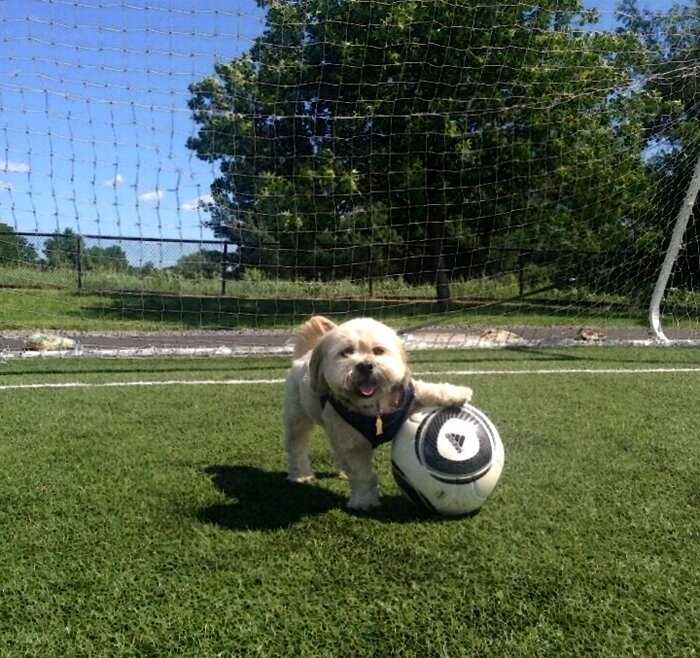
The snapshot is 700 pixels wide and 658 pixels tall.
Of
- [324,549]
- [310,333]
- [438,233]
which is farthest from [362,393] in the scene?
[438,233]

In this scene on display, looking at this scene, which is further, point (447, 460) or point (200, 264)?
point (200, 264)

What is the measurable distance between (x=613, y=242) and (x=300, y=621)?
1014cm

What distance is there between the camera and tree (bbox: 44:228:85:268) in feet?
36.2

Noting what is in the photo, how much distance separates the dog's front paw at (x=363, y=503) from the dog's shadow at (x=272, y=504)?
3 centimetres

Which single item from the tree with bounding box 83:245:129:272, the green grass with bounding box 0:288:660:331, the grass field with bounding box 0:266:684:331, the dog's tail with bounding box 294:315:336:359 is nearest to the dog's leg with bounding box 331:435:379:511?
the dog's tail with bounding box 294:315:336:359

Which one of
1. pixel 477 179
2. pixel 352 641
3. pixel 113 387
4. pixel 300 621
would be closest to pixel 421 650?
pixel 352 641

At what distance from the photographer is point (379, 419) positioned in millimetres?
3297

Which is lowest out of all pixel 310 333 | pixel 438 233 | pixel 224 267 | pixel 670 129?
pixel 310 333

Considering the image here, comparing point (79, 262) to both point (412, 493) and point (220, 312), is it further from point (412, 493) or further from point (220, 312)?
point (412, 493)

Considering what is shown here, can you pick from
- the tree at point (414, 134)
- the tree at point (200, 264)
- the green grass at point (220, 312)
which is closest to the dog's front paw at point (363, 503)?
the tree at point (414, 134)

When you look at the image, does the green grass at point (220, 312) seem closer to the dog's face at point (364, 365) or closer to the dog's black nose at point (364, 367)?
the dog's face at point (364, 365)

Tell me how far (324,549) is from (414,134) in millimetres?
8420

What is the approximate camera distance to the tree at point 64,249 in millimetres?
11047

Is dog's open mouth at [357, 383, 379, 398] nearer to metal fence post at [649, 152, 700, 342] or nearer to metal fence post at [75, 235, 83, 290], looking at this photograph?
metal fence post at [649, 152, 700, 342]
